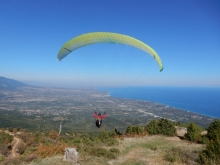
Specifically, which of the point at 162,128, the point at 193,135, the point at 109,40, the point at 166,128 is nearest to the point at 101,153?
the point at 109,40

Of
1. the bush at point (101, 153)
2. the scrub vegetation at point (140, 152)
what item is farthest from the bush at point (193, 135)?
the bush at point (101, 153)

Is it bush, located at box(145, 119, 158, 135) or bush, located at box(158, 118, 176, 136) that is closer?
bush, located at box(158, 118, 176, 136)

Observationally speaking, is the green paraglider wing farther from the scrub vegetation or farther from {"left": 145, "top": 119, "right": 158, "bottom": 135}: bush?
{"left": 145, "top": 119, "right": 158, "bottom": 135}: bush

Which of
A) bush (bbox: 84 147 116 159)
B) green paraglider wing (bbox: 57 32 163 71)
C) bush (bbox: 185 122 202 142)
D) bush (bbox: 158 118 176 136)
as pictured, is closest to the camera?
green paraglider wing (bbox: 57 32 163 71)

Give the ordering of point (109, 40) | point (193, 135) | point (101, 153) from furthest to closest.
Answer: point (193, 135) < point (101, 153) < point (109, 40)

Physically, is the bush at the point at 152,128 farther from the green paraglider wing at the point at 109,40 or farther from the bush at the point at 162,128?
the green paraglider wing at the point at 109,40

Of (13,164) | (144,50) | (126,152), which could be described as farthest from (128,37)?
(13,164)

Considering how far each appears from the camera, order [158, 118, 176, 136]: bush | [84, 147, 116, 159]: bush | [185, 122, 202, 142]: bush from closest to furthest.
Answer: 1. [84, 147, 116, 159]: bush
2. [185, 122, 202, 142]: bush
3. [158, 118, 176, 136]: bush

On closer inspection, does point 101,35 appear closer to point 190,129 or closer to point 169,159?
point 169,159

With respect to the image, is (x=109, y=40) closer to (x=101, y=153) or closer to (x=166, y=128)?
(x=101, y=153)

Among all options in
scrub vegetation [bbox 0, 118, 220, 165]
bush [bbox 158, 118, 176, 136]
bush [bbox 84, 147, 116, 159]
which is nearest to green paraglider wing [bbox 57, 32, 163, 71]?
scrub vegetation [bbox 0, 118, 220, 165]

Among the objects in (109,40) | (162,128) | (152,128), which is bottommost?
(152,128)
